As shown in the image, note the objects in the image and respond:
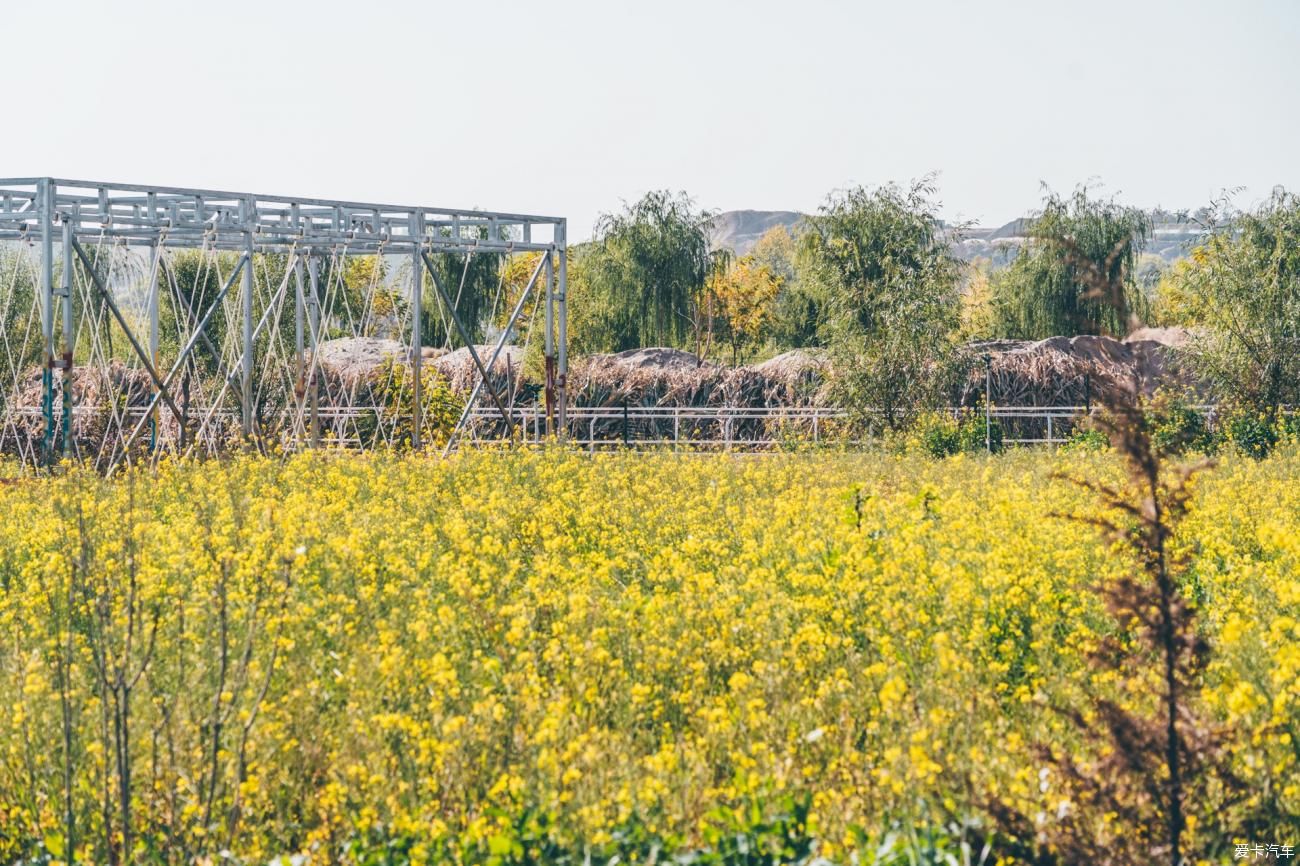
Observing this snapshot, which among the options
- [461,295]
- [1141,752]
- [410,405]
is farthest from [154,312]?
[461,295]

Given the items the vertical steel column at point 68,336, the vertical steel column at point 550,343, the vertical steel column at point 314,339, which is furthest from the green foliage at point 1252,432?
the vertical steel column at point 68,336

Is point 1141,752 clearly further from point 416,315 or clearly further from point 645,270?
point 645,270

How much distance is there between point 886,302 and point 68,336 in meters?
11.9

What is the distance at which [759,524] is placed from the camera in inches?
371

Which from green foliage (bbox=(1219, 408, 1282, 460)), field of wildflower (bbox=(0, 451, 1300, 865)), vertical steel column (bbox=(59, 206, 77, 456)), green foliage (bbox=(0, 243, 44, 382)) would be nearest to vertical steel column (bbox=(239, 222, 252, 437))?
vertical steel column (bbox=(59, 206, 77, 456))

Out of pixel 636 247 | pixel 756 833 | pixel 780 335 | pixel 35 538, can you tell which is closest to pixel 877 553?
pixel 756 833

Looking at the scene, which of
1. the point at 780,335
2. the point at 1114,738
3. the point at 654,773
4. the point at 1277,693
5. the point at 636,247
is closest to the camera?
the point at 1114,738

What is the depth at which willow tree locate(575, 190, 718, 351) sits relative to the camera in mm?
38281

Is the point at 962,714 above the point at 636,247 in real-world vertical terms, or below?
below

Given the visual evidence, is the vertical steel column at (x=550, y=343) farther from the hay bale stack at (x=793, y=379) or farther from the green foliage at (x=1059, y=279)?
the green foliage at (x=1059, y=279)

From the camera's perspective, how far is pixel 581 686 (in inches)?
221

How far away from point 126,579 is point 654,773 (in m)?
4.16

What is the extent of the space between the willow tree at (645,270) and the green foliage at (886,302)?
589 inches

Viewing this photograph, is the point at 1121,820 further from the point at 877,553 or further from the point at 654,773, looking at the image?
the point at 877,553
